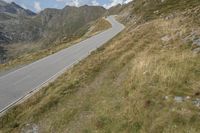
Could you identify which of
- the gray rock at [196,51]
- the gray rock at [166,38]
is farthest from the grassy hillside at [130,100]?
the gray rock at [166,38]

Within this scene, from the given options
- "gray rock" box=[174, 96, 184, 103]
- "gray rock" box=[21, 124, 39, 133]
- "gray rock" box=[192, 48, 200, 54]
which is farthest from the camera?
"gray rock" box=[192, 48, 200, 54]

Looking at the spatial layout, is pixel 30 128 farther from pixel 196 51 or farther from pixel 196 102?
pixel 196 51

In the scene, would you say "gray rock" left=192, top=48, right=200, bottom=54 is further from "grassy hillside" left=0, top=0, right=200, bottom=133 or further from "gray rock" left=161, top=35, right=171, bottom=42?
"gray rock" left=161, top=35, right=171, bottom=42

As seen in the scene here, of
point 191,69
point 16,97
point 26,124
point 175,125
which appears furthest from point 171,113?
point 16,97

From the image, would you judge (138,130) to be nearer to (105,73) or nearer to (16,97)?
(105,73)

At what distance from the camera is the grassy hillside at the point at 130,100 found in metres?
10.3

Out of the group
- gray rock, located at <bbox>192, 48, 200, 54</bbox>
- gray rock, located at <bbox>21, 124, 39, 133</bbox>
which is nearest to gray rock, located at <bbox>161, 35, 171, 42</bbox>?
gray rock, located at <bbox>192, 48, 200, 54</bbox>

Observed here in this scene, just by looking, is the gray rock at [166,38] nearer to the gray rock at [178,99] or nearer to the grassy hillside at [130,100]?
the grassy hillside at [130,100]

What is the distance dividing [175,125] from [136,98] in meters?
2.77

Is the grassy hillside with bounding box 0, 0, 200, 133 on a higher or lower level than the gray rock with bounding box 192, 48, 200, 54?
lower

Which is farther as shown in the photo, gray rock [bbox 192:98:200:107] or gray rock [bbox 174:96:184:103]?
gray rock [bbox 174:96:184:103]

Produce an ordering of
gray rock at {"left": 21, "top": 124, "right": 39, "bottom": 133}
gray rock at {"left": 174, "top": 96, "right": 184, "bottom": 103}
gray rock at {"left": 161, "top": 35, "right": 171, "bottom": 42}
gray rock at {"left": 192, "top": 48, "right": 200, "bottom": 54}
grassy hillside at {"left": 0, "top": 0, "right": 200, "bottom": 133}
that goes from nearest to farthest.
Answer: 1. grassy hillside at {"left": 0, "top": 0, "right": 200, "bottom": 133}
2. gray rock at {"left": 174, "top": 96, "right": 184, "bottom": 103}
3. gray rock at {"left": 21, "top": 124, "right": 39, "bottom": 133}
4. gray rock at {"left": 192, "top": 48, "right": 200, "bottom": 54}
5. gray rock at {"left": 161, "top": 35, "right": 171, "bottom": 42}

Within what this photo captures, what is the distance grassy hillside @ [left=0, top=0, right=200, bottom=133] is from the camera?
33.9 ft

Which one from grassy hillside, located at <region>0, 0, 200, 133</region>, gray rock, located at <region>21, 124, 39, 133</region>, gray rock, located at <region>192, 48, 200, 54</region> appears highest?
gray rock, located at <region>192, 48, 200, 54</region>
